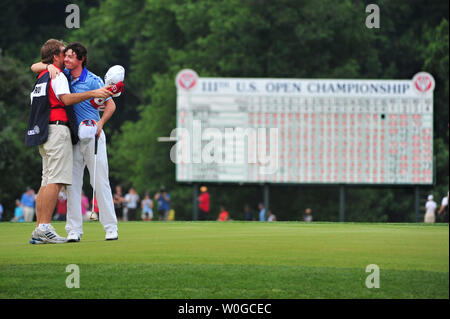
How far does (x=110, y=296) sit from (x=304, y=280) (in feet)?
5.31

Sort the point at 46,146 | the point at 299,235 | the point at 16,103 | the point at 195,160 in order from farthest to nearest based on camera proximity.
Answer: the point at 16,103
the point at 195,160
the point at 299,235
the point at 46,146

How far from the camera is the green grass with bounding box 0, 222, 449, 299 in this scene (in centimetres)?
741

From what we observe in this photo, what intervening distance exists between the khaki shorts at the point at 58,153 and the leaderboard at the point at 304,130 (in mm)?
17567

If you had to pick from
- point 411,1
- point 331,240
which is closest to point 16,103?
point 411,1

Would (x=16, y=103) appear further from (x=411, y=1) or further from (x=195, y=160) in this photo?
(x=411, y=1)

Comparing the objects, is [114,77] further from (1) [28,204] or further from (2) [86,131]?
(1) [28,204]

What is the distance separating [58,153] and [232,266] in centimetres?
259

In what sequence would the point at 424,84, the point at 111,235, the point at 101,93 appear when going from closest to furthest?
1. the point at 101,93
2. the point at 111,235
3. the point at 424,84

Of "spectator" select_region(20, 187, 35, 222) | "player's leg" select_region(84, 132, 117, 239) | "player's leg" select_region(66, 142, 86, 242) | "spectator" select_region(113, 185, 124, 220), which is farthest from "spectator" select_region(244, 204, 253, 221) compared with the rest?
"player's leg" select_region(84, 132, 117, 239)

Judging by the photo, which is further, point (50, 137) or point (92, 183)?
point (92, 183)

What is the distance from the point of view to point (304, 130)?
28.4m

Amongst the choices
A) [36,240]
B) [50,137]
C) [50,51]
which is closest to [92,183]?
[50,137]

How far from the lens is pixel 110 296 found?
731 cm

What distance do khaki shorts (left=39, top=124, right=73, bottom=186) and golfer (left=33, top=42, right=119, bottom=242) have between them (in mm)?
259
